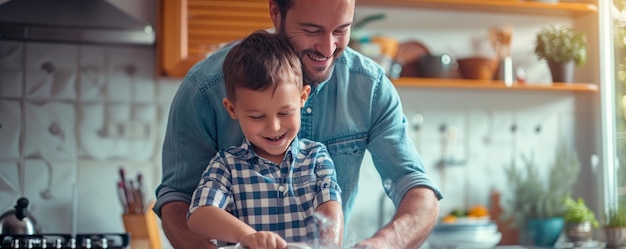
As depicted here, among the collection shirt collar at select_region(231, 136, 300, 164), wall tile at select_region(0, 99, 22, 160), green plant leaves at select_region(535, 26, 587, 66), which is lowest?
shirt collar at select_region(231, 136, 300, 164)

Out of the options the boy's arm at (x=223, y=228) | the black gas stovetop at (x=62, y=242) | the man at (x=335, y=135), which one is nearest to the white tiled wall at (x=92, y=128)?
the black gas stovetop at (x=62, y=242)

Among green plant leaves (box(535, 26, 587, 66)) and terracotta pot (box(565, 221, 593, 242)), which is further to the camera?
green plant leaves (box(535, 26, 587, 66))

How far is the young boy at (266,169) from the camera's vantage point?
→ 1.15 m

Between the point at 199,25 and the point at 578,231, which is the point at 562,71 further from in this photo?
the point at 199,25

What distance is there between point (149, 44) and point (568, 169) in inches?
65.4

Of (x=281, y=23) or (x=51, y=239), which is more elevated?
(x=281, y=23)

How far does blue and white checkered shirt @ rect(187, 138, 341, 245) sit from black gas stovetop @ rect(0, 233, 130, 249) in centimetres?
105

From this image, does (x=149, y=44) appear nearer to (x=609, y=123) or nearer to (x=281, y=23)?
(x=281, y=23)

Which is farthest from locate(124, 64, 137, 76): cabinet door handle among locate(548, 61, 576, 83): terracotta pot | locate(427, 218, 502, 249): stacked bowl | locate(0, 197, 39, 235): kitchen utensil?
locate(548, 61, 576, 83): terracotta pot

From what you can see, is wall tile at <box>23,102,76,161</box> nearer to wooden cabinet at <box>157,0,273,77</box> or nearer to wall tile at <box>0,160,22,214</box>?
wall tile at <box>0,160,22,214</box>

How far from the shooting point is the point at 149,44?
2.80 metres

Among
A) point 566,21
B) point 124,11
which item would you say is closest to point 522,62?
point 566,21

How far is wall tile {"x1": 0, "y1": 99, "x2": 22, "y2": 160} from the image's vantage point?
2.81 m

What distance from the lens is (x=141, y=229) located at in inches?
106
